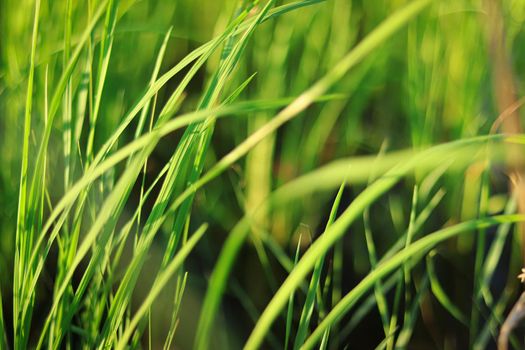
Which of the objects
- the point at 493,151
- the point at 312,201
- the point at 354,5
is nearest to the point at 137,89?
the point at 312,201

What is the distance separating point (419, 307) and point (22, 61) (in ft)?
2.19

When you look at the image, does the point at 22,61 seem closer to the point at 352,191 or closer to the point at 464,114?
the point at 352,191

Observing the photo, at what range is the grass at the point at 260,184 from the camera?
2.02ft

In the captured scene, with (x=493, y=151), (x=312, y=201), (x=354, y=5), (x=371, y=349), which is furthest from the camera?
(x=354, y=5)

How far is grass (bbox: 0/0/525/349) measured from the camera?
0.62 meters

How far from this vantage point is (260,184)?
1.08 meters

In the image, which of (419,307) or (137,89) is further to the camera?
(137,89)

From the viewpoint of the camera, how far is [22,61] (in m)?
1.00

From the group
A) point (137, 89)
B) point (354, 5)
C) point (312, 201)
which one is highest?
point (354, 5)

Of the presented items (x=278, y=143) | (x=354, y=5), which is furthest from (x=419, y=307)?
(x=354, y=5)

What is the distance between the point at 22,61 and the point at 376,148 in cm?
59

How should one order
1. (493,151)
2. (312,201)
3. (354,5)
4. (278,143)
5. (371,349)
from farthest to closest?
(354,5) < (278,143) < (312,201) < (371,349) < (493,151)

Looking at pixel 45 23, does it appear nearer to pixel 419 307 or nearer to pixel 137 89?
pixel 137 89

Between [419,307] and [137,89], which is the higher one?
[137,89]
